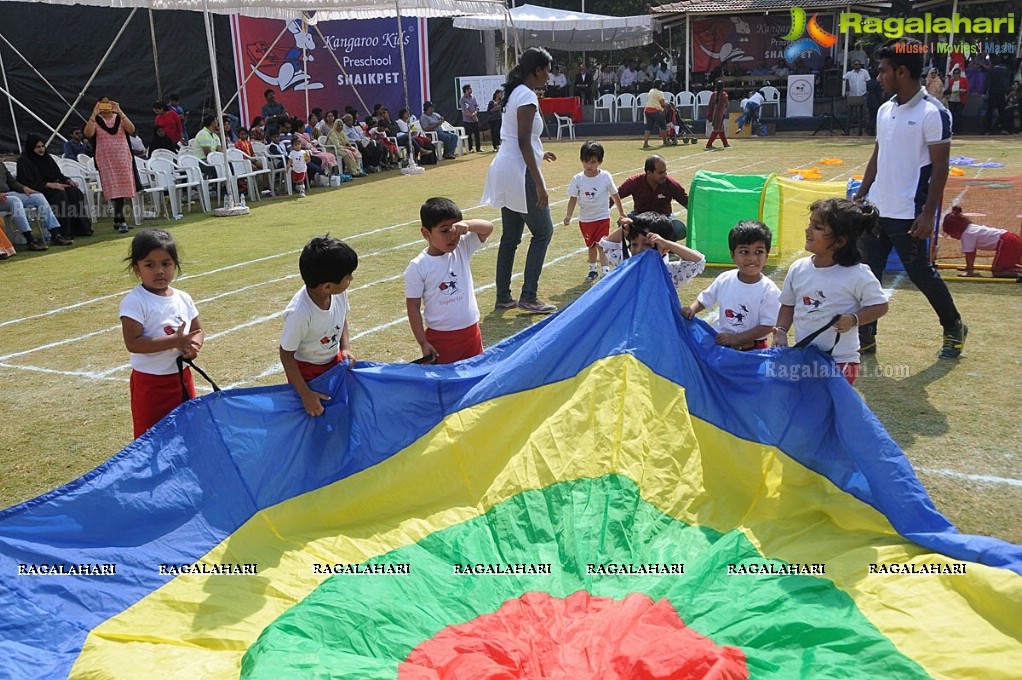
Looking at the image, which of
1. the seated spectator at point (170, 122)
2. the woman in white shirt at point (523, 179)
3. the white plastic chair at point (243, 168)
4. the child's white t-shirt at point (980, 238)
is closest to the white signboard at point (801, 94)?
the white plastic chair at point (243, 168)

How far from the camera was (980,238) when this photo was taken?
8.39 metres

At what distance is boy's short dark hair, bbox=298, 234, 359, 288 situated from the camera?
3992 millimetres

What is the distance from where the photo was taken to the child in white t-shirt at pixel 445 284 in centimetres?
487

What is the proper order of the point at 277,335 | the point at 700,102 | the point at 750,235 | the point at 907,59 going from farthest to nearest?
the point at 700,102 < the point at 277,335 < the point at 907,59 < the point at 750,235

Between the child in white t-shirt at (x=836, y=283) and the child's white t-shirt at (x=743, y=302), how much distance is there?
5.5 inches

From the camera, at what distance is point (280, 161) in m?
17.8

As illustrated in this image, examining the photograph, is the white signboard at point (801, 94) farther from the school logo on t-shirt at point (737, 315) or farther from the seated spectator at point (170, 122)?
the school logo on t-shirt at point (737, 315)

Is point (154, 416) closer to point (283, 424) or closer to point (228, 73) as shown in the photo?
point (283, 424)

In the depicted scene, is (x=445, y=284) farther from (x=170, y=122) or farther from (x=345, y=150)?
(x=345, y=150)

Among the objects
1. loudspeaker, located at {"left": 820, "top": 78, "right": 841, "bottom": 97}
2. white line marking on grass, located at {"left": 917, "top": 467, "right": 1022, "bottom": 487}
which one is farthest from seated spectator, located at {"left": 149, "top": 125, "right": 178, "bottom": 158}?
loudspeaker, located at {"left": 820, "top": 78, "right": 841, "bottom": 97}

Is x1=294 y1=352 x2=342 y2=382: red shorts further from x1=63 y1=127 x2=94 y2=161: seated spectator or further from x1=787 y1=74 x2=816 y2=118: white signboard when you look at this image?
x1=787 y1=74 x2=816 y2=118: white signboard

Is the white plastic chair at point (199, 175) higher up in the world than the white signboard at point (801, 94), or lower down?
lower down

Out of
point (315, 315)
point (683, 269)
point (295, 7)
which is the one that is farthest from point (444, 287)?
point (295, 7)

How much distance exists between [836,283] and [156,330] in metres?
3.31
